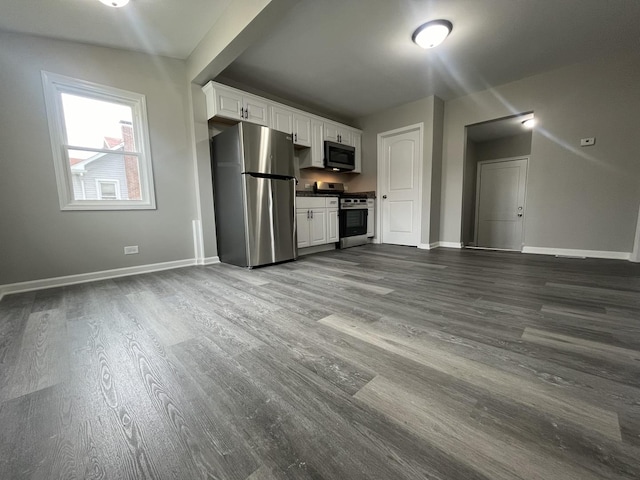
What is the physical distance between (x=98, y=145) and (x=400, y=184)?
14.3ft

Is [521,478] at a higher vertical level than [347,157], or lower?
lower

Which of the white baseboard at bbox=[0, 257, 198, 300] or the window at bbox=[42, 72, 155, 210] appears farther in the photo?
the window at bbox=[42, 72, 155, 210]

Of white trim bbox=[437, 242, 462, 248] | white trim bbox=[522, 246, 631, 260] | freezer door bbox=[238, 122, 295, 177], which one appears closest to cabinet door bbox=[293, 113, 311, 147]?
freezer door bbox=[238, 122, 295, 177]

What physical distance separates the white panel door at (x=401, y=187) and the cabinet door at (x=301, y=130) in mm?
1568

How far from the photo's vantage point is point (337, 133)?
4.60 meters

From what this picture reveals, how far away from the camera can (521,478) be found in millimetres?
632

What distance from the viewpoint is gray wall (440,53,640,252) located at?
302 centimetres

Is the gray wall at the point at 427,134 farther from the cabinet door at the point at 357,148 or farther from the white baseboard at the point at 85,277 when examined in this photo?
the white baseboard at the point at 85,277

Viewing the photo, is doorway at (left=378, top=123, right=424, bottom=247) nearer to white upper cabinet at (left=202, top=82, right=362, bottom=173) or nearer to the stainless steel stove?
the stainless steel stove

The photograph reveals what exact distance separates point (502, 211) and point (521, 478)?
6267mm

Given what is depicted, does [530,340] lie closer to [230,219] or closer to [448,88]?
[230,219]

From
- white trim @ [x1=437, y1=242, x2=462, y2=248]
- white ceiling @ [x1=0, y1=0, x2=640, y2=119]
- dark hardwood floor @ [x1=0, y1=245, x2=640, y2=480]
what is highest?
white ceiling @ [x1=0, y1=0, x2=640, y2=119]

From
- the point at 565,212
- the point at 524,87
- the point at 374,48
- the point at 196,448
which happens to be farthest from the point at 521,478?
the point at 524,87

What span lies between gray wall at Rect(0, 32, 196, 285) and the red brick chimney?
197 millimetres
